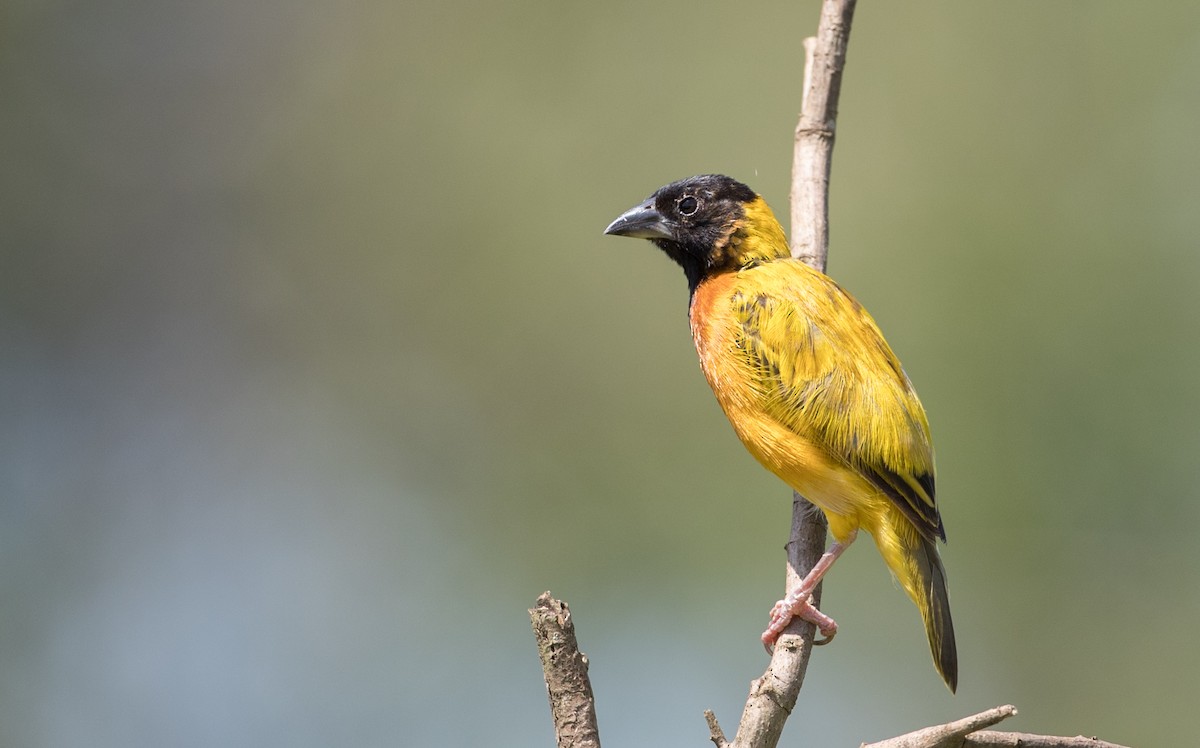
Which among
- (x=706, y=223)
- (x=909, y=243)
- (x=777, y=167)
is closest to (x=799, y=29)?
(x=777, y=167)

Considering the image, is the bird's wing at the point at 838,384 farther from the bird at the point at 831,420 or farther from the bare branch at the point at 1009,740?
the bare branch at the point at 1009,740

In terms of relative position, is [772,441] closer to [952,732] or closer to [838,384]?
[838,384]

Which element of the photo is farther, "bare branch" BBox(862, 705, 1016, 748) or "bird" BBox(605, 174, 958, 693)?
"bird" BBox(605, 174, 958, 693)

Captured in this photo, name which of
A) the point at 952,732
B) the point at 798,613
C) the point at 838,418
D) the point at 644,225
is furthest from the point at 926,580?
the point at 644,225

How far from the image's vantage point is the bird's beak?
16.0 feet

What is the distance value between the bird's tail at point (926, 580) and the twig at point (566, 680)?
64.4 inches

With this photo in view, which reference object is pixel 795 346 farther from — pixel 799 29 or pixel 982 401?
pixel 799 29

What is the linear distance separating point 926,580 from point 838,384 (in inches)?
29.7

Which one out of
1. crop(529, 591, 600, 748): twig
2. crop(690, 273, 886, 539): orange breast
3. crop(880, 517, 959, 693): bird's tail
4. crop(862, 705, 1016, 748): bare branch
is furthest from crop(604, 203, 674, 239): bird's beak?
crop(862, 705, 1016, 748): bare branch

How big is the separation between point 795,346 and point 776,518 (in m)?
3.45

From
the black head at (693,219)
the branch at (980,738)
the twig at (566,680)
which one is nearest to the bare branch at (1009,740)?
the branch at (980,738)

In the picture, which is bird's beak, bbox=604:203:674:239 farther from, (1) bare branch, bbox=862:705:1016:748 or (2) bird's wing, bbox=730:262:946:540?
(1) bare branch, bbox=862:705:1016:748

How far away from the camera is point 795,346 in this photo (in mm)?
4141

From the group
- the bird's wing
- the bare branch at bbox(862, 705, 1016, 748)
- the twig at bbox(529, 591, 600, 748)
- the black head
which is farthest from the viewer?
the black head
